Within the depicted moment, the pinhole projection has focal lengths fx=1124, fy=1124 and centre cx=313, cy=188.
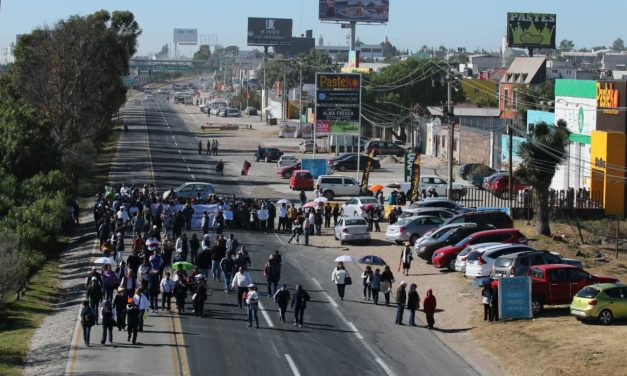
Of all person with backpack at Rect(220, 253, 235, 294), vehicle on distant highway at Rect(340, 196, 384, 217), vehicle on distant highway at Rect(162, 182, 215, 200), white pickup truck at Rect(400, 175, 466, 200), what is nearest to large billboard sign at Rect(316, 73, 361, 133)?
white pickup truck at Rect(400, 175, 466, 200)

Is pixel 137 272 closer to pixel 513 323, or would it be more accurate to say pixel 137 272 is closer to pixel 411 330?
pixel 411 330

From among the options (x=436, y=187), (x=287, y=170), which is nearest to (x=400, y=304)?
(x=436, y=187)

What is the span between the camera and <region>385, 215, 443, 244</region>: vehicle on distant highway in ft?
159

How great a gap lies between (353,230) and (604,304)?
19.5m

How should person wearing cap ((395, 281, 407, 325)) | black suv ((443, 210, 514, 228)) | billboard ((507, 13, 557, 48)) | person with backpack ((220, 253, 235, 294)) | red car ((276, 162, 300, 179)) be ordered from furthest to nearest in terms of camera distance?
billboard ((507, 13, 557, 48)) → red car ((276, 162, 300, 179)) → black suv ((443, 210, 514, 228)) → person with backpack ((220, 253, 235, 294)) → person wearing cap ((395, 281, 407, 325))

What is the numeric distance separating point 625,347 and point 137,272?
1571 cm

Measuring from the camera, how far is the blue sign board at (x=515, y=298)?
32.2 metres

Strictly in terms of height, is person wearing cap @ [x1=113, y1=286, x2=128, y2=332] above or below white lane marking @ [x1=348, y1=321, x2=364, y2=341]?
above

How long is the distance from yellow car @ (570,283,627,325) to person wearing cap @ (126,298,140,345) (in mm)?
11964

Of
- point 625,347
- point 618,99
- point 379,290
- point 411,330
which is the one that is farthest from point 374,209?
point 625,347

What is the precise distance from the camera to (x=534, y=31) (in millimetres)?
132625

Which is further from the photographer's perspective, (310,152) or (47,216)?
(310,152)

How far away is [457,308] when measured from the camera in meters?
35.3

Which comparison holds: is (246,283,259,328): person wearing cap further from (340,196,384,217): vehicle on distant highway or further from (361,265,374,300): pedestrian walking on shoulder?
(340,196,384,217): vehicle on distant highway
